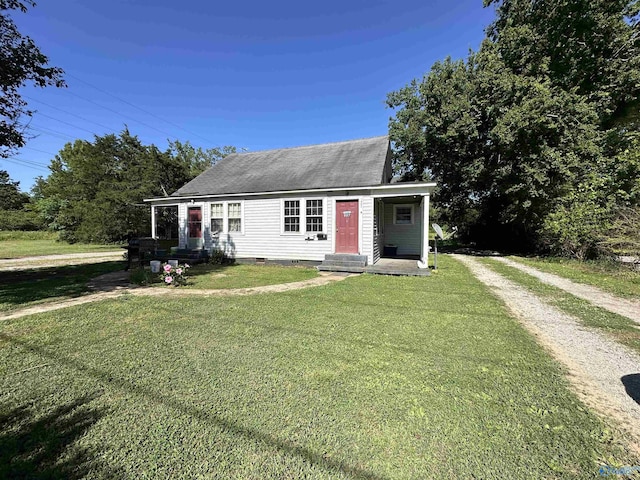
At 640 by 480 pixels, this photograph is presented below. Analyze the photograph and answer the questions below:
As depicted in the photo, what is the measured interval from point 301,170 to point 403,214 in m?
5.44

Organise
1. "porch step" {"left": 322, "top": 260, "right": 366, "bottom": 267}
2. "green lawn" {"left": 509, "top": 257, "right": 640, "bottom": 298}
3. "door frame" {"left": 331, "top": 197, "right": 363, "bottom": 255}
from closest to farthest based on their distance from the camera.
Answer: "green lawn" {"left": 509, "top": 257, "right": 640, "bottom": 298} → "porch step" {"left": 322, "top": 260, "right": 366, "bottom": 267} → "door frame" {"left": 331, "top": 197, "right": 363, "bottom": 255}

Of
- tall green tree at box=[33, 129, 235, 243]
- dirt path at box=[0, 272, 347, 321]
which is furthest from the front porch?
tall green tree at box=[33, 129, 235, 243]

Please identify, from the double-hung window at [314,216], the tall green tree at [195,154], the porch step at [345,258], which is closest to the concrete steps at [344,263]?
the porch step at [345,258]

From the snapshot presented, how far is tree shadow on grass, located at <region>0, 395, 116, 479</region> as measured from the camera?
5.71 ft

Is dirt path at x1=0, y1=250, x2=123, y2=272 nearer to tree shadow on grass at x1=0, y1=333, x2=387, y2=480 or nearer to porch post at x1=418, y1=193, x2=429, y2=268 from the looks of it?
tree shadow on grass at x1=0, y1=333, x2=387, y2=480

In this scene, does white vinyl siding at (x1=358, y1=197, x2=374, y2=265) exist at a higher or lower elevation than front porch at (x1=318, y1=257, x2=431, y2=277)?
higher

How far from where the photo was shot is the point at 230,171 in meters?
14.3

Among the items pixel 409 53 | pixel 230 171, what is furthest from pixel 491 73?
pixel 230 171

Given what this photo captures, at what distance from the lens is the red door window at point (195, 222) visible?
41.8 ft

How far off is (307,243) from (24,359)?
832 cm

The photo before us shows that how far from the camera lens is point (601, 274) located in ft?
29.7

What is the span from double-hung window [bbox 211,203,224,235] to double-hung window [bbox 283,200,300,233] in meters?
3.15

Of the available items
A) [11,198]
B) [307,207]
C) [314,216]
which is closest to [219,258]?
[307,207]

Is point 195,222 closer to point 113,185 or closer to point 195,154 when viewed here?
point 113,185
